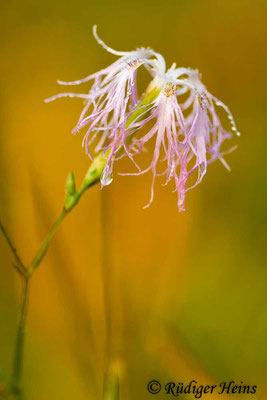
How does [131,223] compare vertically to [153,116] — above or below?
below

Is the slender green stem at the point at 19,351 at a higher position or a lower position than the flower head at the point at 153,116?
lower

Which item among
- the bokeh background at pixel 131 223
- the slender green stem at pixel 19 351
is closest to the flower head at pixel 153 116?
the slender green stem at pixel 19 351

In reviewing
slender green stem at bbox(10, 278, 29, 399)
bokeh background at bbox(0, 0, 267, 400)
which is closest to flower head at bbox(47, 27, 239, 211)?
slender green stem at bbox(10, 278, 29, 399)

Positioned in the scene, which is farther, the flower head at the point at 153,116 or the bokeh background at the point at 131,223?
the bokeh background at the point at 131,223

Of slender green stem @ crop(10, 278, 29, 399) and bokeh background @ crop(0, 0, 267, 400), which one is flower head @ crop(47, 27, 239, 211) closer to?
slender green stem @ crop(10, 278, 29, 399)

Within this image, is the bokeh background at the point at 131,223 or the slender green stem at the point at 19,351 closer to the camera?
the slender green stem at the point at 19,351

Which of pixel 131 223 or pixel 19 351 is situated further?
pixel 131 223

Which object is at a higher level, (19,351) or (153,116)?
(153,116)

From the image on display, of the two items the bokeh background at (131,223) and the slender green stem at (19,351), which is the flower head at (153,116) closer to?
the slender green stem at (19,351)
